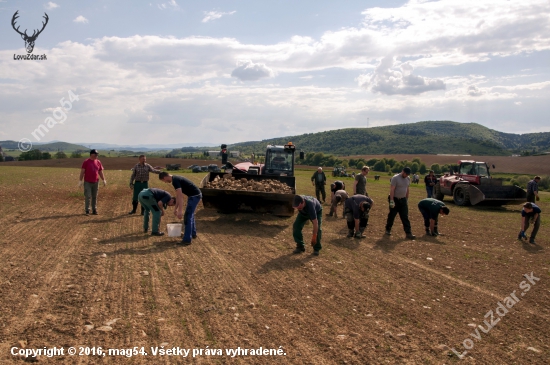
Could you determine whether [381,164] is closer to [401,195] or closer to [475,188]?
[475,188]

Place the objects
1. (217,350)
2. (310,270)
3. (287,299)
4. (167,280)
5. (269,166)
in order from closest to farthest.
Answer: (217,350) < (287,299) < (167,280) < (310,270) < (269,166)

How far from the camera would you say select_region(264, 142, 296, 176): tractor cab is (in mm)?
15859

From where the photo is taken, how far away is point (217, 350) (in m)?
4.24

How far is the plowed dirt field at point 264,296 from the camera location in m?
4.39

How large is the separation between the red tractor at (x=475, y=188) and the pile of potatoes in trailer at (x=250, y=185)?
10.3m

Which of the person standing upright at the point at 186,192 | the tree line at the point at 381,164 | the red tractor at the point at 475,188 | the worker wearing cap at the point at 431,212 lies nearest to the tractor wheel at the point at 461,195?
the red tractor at the point at 475,188

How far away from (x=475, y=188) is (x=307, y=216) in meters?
12.7

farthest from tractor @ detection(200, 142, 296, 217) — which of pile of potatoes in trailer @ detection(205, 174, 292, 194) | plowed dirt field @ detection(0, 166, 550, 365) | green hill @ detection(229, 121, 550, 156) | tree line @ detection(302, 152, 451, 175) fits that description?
green hill @ detection(229, 121, 550, 156)

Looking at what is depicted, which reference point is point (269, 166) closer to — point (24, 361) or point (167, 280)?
point (167, 280)

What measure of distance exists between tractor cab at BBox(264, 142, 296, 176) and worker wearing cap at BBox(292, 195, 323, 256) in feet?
24.5

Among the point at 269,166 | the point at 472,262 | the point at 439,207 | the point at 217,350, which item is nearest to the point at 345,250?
the point at 472,262

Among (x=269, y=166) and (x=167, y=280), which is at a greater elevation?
(x=269, y=166)

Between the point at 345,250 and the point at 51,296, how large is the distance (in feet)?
18.4

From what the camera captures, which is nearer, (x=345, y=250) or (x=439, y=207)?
(x=345, y=250)
